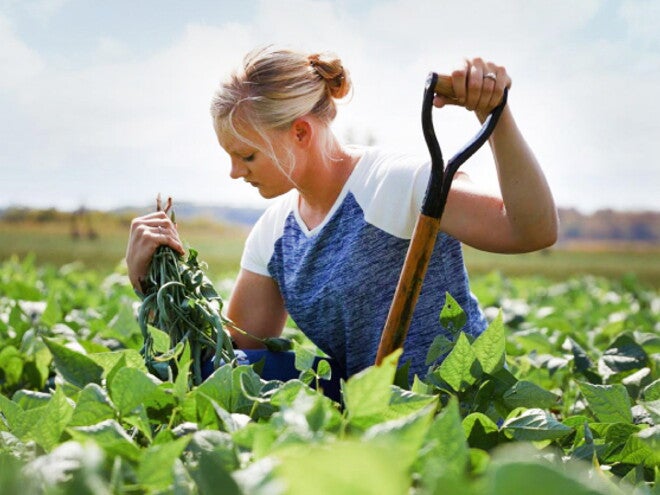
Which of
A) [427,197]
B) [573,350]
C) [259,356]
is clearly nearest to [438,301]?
[573,350]

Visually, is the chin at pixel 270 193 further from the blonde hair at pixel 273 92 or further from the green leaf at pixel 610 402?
the green leaf at pixel 610 402

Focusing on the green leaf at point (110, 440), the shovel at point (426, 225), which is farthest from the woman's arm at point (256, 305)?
the green leaf at point (110, 440)

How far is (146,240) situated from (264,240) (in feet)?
2.48

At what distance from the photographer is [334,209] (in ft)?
6.85

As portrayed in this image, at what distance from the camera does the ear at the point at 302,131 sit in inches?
80.9

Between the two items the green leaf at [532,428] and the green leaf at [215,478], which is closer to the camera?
the green leaf at [215,478]

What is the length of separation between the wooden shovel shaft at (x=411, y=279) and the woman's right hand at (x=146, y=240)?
0.56m

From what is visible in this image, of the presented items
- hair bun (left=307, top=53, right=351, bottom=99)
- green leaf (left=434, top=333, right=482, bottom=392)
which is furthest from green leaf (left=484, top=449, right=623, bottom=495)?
hair bun (left=307, top=53, right=351, bottom=99)

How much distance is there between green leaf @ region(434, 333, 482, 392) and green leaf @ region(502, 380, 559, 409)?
57 mm

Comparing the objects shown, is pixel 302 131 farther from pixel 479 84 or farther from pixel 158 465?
pixel 158 465

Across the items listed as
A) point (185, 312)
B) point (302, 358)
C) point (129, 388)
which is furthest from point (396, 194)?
point (129, 388)

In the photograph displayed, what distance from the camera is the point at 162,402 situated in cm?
99

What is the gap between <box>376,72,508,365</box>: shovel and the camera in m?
1.22

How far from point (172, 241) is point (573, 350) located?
1004 millimetres
